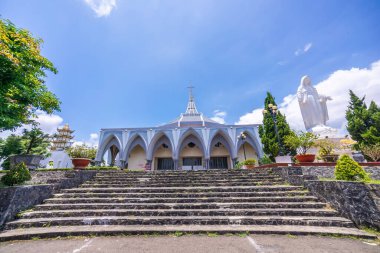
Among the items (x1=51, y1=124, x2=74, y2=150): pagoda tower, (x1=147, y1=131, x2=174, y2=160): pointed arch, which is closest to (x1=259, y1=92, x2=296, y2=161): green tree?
(x1=147, y1=131, x2=174, y2=160): pointed arch

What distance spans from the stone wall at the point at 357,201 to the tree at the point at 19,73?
9227mm

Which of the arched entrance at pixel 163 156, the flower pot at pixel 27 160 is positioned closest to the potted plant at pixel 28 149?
the flower pot at pixel 27 160

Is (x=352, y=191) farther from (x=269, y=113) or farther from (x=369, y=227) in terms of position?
(x=269, y=113)

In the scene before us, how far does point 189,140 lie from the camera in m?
23.0

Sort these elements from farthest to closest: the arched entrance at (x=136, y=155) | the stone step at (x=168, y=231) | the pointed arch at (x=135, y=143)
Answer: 1. the arched entrance at (x=136, y=155)
2. the pointed arch at (x=135, y=143)
3. the stone step at (x=168, y=231)

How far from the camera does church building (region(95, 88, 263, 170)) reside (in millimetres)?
21062

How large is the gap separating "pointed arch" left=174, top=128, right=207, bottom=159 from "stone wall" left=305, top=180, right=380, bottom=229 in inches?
650

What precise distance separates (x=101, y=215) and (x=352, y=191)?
6625 millimetres

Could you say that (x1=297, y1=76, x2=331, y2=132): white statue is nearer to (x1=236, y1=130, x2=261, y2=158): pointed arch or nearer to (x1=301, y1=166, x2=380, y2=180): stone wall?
(x1=236, y1=130, x2=261, y2=158): pointed arch

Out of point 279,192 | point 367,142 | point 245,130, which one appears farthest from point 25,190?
point 367,142

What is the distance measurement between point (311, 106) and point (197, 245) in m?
18.6

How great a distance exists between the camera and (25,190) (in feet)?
15.7

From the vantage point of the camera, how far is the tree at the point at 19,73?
178 inches

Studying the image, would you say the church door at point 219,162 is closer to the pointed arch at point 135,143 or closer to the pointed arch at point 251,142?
the pointed arch at point 251,142
